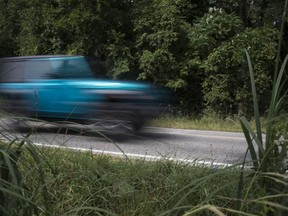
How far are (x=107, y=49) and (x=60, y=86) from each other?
819 centimetres

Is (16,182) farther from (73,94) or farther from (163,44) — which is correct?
(163,44)

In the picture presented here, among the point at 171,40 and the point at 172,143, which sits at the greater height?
the point at 171,40

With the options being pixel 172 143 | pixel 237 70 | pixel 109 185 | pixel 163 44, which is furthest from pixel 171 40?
pixel 109 185

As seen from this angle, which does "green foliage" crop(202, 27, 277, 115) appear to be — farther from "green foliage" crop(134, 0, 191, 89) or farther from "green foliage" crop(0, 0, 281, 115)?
"green foliage" crop(134, 0, 191, 89)

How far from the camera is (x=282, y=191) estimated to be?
2574mm

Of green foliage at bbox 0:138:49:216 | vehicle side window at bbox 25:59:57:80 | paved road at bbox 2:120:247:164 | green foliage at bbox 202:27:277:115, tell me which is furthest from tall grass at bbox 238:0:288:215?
green foliage at bbox 202:27:277:115

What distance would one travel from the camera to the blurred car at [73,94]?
9.23m

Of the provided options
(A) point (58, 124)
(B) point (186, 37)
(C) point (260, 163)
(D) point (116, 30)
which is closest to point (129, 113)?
(A) point (58, 124)

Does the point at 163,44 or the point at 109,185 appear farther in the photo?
the point at 163,44

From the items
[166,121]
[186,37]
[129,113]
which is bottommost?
[166,121]

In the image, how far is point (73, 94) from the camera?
9781mm

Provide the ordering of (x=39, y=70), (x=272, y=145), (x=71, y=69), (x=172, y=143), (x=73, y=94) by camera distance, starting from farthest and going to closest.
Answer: (x=39, y=70) < (x=71, y=69) < (x=73, y=94) < (x=172, y=143) < (x=272, y=145)

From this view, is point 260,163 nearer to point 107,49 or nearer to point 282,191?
point 282,191

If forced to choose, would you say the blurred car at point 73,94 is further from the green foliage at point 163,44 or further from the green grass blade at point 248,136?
the green foliage at point 163,44
